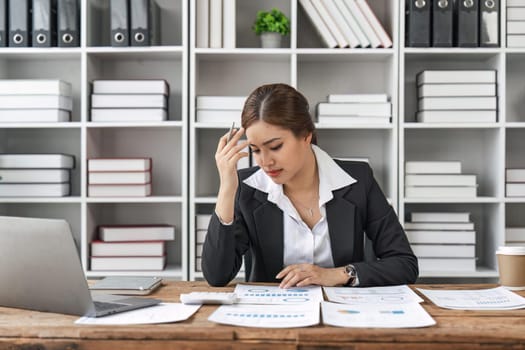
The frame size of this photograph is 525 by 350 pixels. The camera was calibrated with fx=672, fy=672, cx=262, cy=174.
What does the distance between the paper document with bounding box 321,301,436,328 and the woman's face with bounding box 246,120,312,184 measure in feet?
1.98

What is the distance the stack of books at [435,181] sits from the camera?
3.19 m

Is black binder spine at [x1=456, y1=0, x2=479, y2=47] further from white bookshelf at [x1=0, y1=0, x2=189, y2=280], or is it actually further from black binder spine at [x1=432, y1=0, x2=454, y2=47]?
white bookshelf at [x1=0, y1=0, x2=189, y2=280]

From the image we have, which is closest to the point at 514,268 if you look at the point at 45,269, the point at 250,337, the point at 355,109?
the point at 250,337

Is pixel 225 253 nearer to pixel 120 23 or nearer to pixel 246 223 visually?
pixel 246 223

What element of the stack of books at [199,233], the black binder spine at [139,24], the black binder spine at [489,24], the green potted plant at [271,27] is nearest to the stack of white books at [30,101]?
the black binder spine at [139,24]

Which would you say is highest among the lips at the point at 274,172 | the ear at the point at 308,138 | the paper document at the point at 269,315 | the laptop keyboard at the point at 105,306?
the ear at the point at 308,138

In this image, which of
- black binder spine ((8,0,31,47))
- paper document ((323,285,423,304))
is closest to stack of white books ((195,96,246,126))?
black binder spine ((8,0,31,47))

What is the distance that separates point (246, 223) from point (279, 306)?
24.8 inches

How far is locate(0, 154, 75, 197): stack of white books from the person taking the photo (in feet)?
10.4

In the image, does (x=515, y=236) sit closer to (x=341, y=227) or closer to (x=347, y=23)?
(x=347, y=23)

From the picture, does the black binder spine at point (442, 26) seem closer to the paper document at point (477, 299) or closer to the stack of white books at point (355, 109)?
the stack of white books at point (355, 109)

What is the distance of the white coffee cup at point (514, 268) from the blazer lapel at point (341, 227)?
0.49 m

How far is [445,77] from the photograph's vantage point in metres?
3.19

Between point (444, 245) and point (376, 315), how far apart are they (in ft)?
6.16
